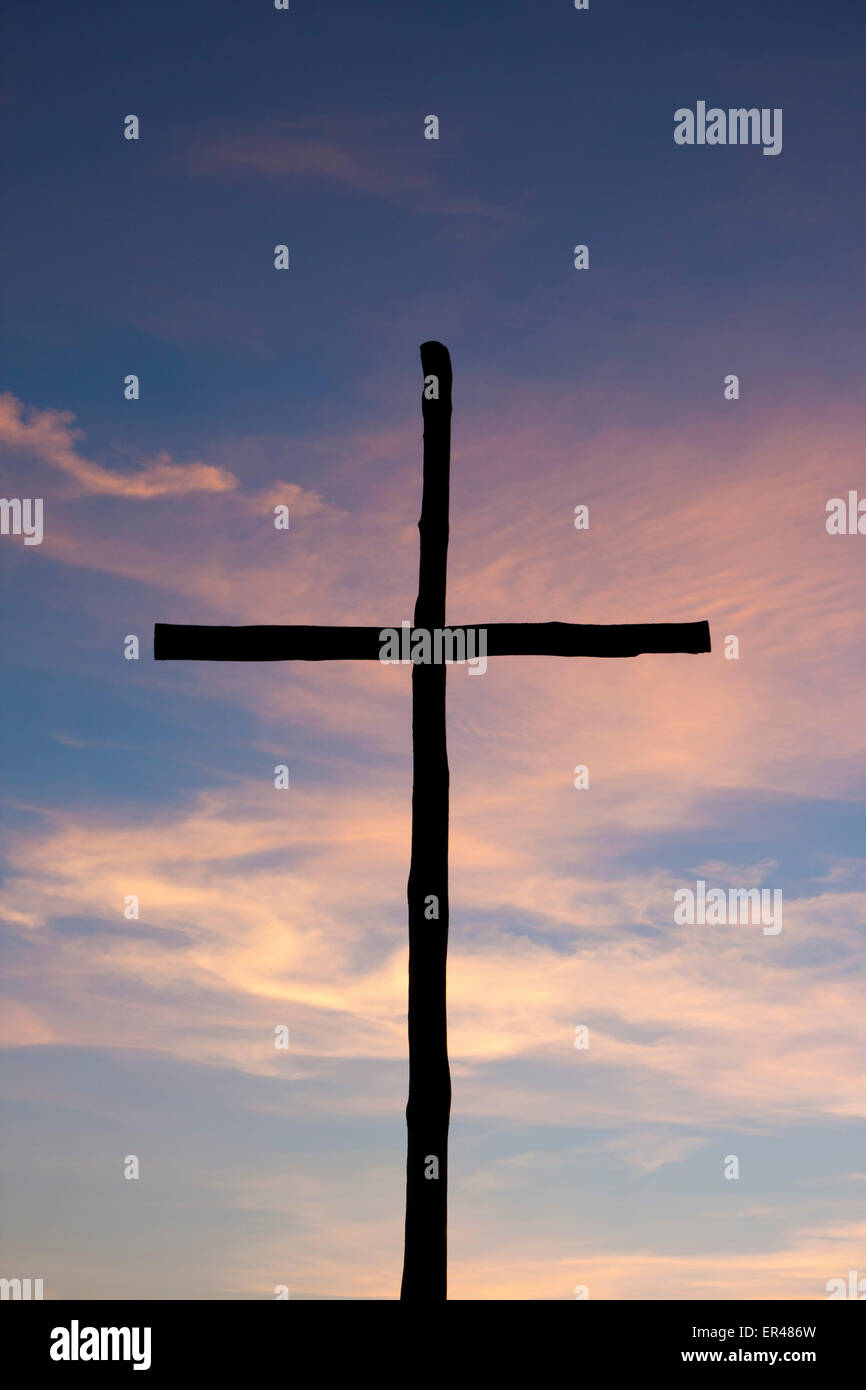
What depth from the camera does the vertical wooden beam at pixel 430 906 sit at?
318 inches

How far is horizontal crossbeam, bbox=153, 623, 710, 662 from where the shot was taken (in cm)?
896

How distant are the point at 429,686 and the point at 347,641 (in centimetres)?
62

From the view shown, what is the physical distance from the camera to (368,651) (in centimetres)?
889

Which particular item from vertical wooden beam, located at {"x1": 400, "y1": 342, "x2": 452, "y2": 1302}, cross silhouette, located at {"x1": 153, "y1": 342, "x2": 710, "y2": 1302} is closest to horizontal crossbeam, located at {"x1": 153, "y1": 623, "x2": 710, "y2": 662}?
cross silhouette, located at {"x1": 153, "y1": 342, "x2": 710, "y2": 1302}

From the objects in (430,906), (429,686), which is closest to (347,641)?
(429,686)

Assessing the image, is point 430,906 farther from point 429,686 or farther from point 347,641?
point 347,641

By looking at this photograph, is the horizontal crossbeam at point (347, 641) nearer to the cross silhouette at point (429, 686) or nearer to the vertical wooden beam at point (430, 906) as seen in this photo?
the cross silhouette at point (429, 686)

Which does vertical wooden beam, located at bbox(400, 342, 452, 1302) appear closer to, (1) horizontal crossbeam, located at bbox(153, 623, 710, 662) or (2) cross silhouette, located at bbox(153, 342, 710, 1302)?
(2) cross silhouette, located at bbox(153, 342, 710, 1302)
